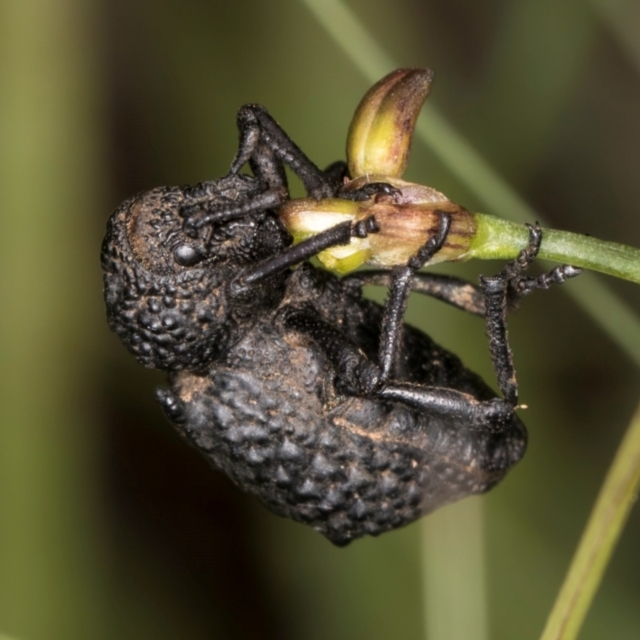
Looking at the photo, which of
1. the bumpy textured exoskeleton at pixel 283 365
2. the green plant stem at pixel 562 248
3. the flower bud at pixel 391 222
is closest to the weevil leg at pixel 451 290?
the bumpy textured exoskeleton at pixel 283 365

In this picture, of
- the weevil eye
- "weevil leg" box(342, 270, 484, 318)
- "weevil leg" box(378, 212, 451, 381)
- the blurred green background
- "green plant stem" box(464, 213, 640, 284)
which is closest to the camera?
"green plant stem" box(464, 213, 640, 284)

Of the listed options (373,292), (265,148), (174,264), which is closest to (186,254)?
(174,264)

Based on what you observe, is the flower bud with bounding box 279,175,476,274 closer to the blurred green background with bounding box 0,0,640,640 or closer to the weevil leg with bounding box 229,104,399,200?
the weevil leg with bounding box 229,104,399,200

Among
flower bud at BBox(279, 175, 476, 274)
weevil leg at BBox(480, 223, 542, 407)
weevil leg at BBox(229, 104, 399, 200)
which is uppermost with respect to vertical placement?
weevil leg at BBox(229, 104, 399, 200)

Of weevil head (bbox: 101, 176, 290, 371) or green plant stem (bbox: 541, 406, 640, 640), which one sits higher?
weevil head (bbox: 101, 176, 290, 371)

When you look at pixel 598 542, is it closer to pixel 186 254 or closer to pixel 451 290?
pixel 451 290

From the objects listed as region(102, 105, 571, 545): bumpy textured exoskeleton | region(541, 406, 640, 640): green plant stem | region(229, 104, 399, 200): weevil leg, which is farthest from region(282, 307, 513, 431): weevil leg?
region(229, 104, 399, 200): weevil leg
